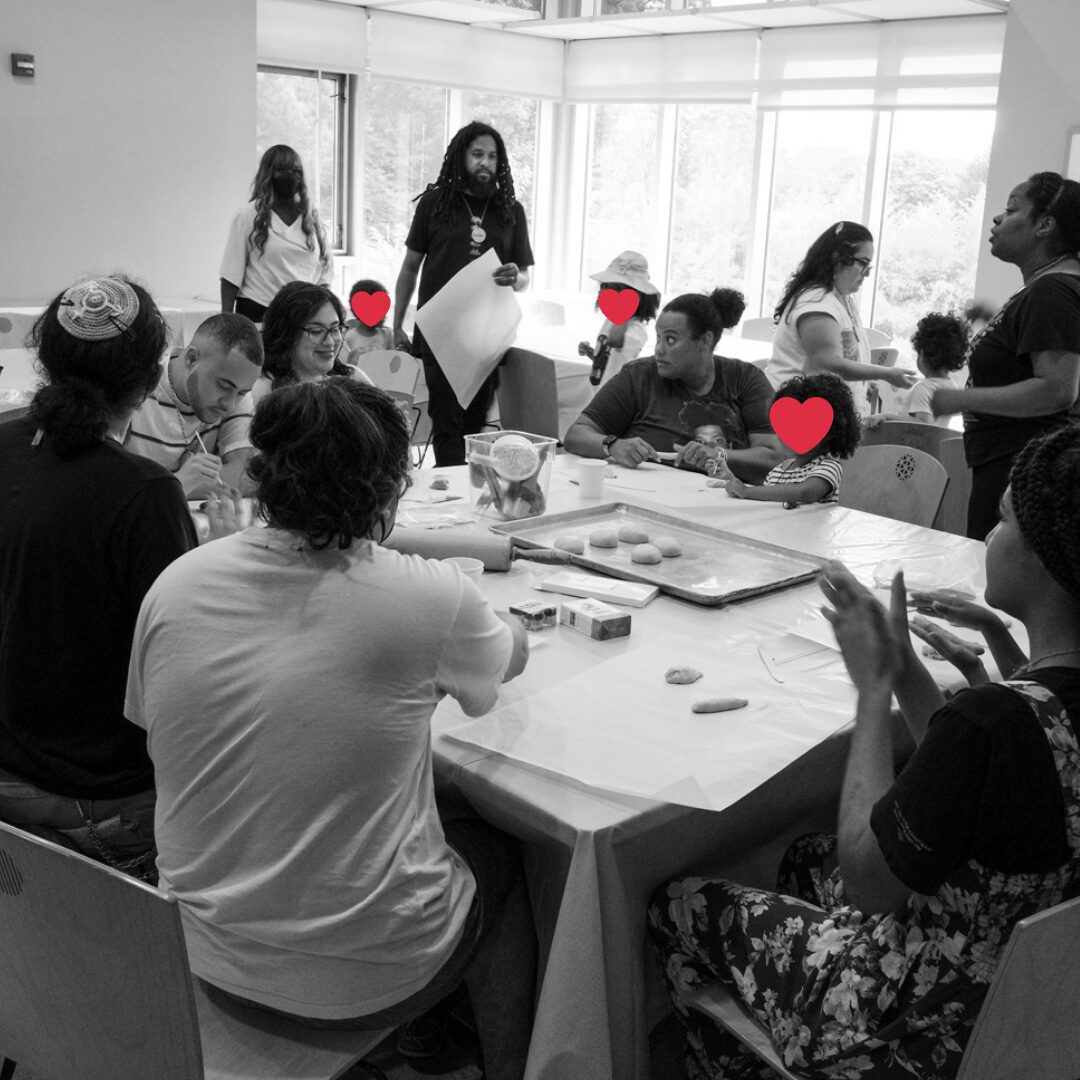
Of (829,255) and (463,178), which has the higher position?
(463,178)

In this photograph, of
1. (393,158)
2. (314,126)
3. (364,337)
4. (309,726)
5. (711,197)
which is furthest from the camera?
(711,197)

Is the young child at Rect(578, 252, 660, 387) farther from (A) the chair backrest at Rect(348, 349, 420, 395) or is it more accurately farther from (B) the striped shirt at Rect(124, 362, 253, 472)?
(B) the striped shirt at Rect(124, 362, 253, 472)

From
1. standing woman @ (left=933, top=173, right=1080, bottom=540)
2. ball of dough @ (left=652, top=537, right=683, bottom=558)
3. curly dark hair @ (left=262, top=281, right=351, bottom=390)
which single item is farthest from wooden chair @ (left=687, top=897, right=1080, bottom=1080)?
curly dark hair @ (left=262, top=281, right=351, bottom=390)

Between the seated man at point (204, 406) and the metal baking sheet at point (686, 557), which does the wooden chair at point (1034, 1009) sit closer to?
the metal baking sheet at point (686, 557)

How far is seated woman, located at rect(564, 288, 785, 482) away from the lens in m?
3.32

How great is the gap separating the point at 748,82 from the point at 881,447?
5.96 meters

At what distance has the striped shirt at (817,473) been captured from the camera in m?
3.00

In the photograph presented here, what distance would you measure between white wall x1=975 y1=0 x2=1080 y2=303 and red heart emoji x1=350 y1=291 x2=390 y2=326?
3.43 m

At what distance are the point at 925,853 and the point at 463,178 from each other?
3844 millimetres

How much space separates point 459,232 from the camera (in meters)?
4.63

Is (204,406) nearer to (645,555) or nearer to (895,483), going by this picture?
(645,555)

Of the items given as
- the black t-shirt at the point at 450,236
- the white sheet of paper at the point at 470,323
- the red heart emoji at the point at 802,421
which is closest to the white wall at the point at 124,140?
the black t-shirt at the point at 450,236

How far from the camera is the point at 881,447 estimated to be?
10.6 feet

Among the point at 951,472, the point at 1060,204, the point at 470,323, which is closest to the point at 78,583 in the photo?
the point at 1060,204
